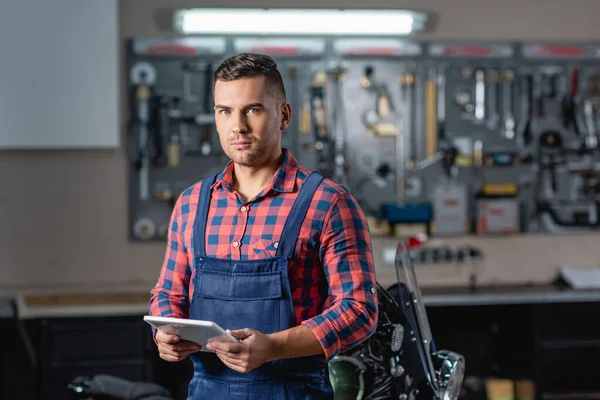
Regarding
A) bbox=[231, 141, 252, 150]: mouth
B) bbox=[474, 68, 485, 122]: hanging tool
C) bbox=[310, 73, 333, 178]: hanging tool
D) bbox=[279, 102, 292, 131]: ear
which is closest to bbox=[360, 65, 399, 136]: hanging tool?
bbox=[310, 73, 333, 178]: hanging tool

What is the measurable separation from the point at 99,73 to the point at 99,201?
27.2 inches

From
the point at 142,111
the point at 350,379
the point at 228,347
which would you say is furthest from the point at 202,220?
the point at 142,111

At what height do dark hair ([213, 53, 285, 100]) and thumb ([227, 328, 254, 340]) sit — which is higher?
dark hair ([213, 53, 285, 100])

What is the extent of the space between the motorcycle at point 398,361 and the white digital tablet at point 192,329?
2.16 ft

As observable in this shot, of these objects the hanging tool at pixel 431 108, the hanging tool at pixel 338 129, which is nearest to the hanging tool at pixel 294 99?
the hanging tool at pixel 338 129

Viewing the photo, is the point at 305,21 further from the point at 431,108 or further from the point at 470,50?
the point at 470,50

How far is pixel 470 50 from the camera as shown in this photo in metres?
5.11

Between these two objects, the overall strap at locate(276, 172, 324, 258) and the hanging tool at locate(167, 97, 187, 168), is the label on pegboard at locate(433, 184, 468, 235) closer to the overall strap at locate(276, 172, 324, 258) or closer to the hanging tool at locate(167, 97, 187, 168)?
the hanging tool at locate(167, 97, 187, 168)

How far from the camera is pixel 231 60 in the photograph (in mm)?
1804

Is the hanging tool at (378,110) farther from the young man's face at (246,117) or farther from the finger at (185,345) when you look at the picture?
the finger at (185,345)

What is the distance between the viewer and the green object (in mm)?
2260

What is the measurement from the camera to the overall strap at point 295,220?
5.78 feet

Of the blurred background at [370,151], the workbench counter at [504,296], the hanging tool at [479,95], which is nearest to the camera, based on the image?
the workbench counter at [504,296]

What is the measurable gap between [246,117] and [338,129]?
3286 millimetres
